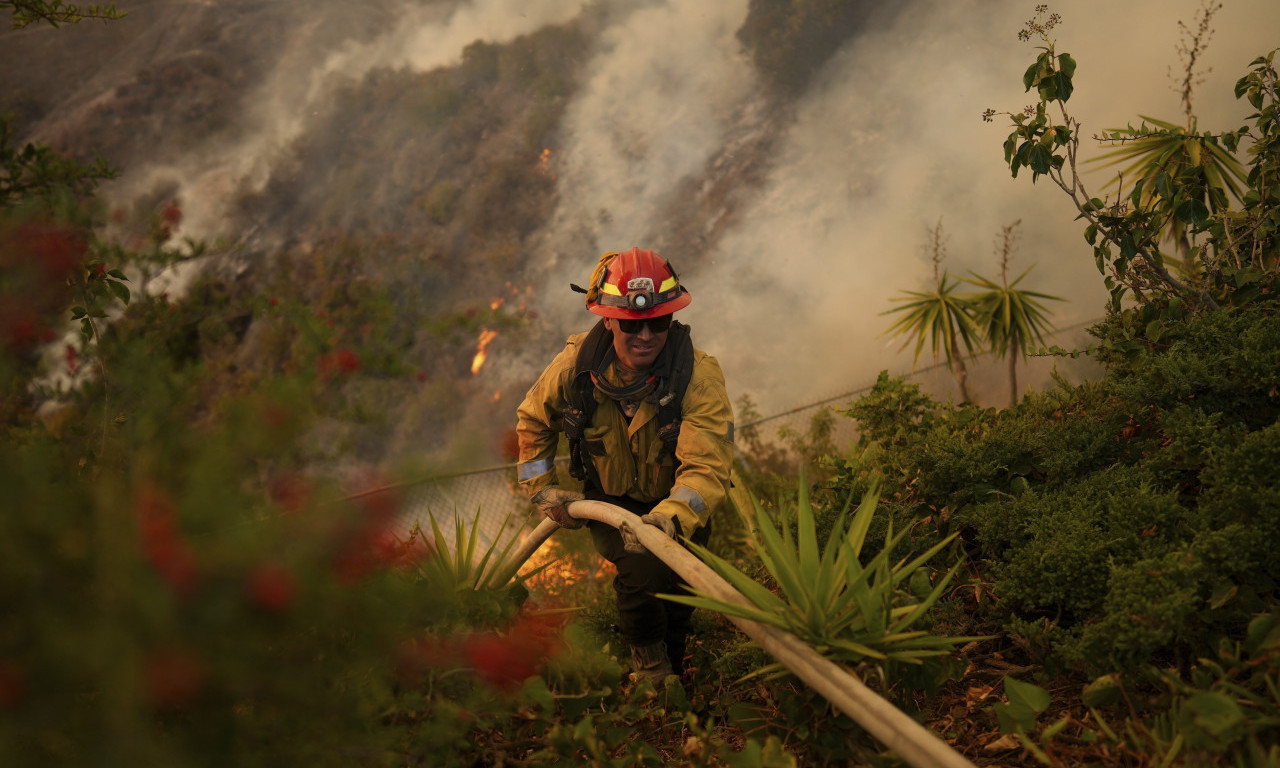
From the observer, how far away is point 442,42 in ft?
49.1

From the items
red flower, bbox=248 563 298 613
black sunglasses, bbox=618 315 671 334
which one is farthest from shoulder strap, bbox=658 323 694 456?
red flower, bbox=248 563 298 613

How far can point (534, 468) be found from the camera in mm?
3877

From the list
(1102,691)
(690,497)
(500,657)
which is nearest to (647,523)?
(690,497)

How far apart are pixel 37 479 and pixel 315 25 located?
16732mm

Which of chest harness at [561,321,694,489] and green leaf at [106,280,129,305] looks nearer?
green leaf at [106,280,129,305]

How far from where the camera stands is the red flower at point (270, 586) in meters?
1.28

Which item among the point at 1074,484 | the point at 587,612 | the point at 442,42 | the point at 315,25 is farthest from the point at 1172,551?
the point at 315,25

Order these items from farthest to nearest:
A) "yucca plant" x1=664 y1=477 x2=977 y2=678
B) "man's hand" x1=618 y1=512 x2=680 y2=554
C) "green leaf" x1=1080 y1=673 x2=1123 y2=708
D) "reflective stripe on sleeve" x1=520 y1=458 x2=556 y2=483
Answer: "reflective stripe on sleeve" x1=520 y1=458 x2=556 y2=483, "man's hand" x1=618 y1=512 x2=680 y2=554, "green leaf" x1=1080 y1=673 x2=1123 y2=708, "yucca plant" x1=664 y1=477 x2=977 y2=678

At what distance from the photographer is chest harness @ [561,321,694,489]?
11.4 ft

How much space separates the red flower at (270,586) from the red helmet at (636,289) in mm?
2149

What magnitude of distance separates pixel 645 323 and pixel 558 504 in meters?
0.89

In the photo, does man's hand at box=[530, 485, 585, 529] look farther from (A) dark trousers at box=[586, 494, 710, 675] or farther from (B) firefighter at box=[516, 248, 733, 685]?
(A) dark trousers at box=[586, 494, 710, 675]

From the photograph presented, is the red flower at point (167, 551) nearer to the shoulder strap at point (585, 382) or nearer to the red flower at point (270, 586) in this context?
the red flower at point (270, 586)

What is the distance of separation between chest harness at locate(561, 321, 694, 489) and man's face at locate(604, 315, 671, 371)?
0.23 feet
